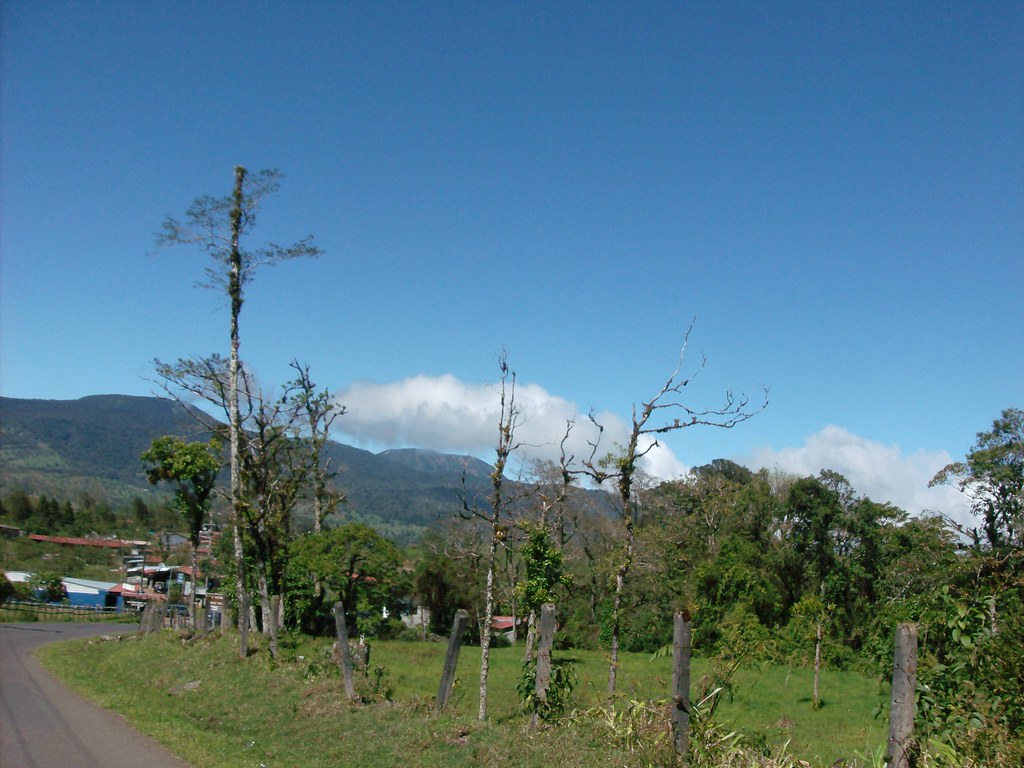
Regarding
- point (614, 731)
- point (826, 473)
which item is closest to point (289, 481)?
point (614, 731)

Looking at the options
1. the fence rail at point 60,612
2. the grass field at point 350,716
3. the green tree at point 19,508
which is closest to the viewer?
the grass field at point 350,716

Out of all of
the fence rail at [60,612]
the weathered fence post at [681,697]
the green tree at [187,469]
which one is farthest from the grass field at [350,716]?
the fence rail at [60,612]

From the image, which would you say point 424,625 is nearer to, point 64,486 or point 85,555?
point 85,555

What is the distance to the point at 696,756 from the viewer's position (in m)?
7.76

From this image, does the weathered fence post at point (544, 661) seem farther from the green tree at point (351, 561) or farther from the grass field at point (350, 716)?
the green tree at point (351, 561)

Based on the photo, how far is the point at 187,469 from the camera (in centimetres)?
3114

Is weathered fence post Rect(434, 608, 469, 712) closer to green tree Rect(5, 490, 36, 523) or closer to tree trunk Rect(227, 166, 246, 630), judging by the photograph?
tree trunk Rect(227, 166, 246, 630)

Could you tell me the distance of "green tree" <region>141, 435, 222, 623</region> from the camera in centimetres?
3112

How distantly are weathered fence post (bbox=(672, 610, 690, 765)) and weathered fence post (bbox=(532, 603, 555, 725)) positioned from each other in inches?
93.3

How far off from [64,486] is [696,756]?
19015 centimetres

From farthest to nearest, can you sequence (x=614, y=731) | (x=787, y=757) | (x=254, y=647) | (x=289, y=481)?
1. (x=289, y=481)
2. (x=254, y=647)
3. (x=614, y=731)
4. (x=787, y=757)

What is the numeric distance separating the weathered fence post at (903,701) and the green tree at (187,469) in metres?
27.7

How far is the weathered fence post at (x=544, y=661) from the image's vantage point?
32.2 ft

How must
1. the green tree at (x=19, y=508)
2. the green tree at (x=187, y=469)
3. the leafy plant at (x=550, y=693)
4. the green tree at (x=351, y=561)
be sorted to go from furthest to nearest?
the green tree at (x=19, y=508) < the green tree at (x=187, y=469) < the green tree at (x=351, y=561) < the leafy plant at (x=550, y=693)
